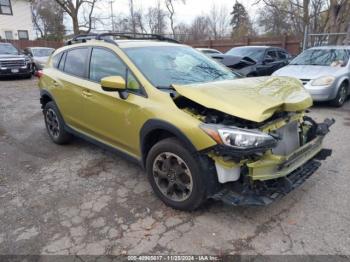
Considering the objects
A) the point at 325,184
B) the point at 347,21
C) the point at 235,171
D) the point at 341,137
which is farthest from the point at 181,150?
the point at 347,21

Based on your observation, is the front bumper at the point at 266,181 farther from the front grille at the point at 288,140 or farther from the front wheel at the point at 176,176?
the front wheel at the point at 176,176

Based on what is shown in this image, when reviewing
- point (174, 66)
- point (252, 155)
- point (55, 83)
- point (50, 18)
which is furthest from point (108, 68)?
point (50, 18)

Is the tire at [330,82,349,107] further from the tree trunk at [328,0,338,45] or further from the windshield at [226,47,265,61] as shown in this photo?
the tree trunk at [328,0,338,45]

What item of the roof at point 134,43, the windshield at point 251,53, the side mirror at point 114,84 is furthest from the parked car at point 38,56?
the side mirror at point 114,84

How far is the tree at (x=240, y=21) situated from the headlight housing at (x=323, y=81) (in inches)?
Answer: 1626

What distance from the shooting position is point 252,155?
2.97 m

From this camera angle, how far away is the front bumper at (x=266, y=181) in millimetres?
2947

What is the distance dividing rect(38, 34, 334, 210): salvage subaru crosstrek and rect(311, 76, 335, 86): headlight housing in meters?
4.24

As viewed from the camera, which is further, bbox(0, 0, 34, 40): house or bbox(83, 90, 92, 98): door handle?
bbox(0, 0, 34, 40): house

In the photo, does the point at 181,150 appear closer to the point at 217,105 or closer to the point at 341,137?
the point at 217,105

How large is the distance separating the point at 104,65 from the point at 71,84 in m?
0.85

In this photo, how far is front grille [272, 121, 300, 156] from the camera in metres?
3.19

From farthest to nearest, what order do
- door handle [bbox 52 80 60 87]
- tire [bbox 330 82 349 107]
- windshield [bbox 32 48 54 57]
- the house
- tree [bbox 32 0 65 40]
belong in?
tree [bbox 32 0 65 40] → the house → windshield [bbox 32 48 54 57] → tire [bbox 330 82 349 107] → door handle [bbox 52 80 60 87]

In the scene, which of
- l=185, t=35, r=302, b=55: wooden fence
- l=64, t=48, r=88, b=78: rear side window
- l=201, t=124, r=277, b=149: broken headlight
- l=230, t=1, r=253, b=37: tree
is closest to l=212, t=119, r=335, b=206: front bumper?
l=201, t=124, r=277, b=149: broken headlight
